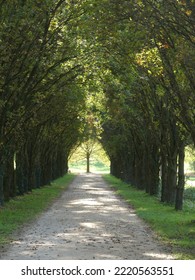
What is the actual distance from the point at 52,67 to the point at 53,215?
235 inches

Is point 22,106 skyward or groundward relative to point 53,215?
skyward

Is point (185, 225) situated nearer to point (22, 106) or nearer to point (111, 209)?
point (111, 209)

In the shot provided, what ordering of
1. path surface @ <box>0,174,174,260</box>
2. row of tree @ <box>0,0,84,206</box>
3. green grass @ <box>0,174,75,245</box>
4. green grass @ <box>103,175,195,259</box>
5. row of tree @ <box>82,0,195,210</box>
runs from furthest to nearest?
green grass @ <box>0,174,75,245</box>, row of tree @ <box>0,0,84,206</box>, row of tree @ <box>82,0,195,210</box>, green grass @ <box>103,175,195,259</box>, path surface @ <box>0,174,174,260</box>

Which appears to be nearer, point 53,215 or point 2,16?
point 2,16

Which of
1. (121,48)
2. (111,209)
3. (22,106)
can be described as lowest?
(111,209)

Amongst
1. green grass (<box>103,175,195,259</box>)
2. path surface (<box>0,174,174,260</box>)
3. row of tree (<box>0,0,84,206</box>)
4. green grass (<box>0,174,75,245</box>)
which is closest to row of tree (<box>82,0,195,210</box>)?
row of tree (<box>0,0,84,206</box>)

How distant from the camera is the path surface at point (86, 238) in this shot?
12.6 metres

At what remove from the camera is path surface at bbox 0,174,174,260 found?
1265 cm

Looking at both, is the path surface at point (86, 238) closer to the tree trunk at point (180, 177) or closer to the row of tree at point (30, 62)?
the tree trunk at point (180, 177)

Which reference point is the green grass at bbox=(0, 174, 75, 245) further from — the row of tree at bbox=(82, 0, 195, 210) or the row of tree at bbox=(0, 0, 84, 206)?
the row of tree at bbox=(82, 0, 195, 210)

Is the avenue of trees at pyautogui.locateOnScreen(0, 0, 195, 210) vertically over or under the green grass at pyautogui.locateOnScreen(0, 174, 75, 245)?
over

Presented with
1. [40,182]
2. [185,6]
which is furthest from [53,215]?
[40,182]

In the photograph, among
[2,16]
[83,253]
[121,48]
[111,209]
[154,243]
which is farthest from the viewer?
[111,209]

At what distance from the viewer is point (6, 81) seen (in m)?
20.2
